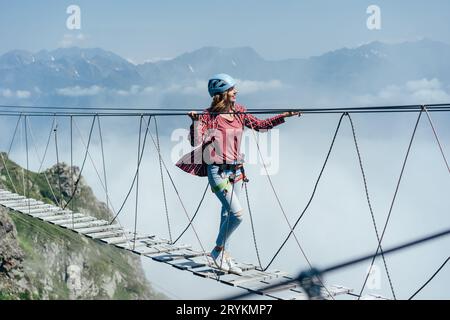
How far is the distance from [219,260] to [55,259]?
73650mm

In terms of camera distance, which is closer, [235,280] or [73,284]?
[235,280]

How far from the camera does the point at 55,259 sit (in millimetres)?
75125

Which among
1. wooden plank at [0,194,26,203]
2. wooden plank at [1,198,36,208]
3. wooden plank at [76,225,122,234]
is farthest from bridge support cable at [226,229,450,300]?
wooden plank at [0,194,26,203]

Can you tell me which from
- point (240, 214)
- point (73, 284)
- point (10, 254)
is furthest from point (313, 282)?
point (73, 284)

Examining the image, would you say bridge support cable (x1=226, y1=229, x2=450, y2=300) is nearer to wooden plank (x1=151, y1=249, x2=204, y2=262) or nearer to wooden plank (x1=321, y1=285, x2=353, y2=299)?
wooden plank (x1=321, y1=285, x2=353, y2=299)

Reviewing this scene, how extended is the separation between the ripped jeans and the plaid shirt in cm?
21

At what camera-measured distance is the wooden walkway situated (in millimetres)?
5371

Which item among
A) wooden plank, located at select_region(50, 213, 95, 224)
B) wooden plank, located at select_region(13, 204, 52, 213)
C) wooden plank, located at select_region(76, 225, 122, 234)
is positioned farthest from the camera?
wooden plank, located at select_region(13, 204, 52, 213)

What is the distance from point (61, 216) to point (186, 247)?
287 centimetres

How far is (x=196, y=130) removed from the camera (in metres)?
5.85

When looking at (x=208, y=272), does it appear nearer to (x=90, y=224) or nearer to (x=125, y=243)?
(x=125, y=243)

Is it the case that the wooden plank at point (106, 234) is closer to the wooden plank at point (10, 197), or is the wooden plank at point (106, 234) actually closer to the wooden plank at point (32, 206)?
the wooden plank at point (32, 206)

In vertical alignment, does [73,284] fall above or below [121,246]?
below
